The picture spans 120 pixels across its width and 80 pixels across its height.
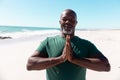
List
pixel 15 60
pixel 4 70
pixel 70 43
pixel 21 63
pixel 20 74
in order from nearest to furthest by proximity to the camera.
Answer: pixel 70 43
pixel 20 74
pixel 4 70
pixel 21 63
pixel 15 60

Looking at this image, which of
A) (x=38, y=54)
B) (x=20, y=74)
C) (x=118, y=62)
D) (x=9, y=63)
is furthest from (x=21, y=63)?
(x=38, y=54)

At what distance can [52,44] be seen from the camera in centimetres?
266

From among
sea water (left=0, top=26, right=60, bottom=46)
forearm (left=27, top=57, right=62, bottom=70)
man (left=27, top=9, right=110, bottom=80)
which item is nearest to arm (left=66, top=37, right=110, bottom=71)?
man (left=27, top=9, right=110, bottom=80)

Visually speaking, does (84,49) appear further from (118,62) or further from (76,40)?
(118,62)

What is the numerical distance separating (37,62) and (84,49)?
1.43 feet

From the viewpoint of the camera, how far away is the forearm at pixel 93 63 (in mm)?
2480

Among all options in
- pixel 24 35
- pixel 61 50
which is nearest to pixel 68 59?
pixel 61 50

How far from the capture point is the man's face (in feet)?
8.46

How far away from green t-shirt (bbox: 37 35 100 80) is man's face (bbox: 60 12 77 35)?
10 cm

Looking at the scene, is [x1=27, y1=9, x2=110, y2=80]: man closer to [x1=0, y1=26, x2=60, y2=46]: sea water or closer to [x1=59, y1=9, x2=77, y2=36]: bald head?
[x1=59, y1=9, x2=77, y2=36]: bald head

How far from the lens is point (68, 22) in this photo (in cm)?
258

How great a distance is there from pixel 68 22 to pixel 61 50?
0.85 ft

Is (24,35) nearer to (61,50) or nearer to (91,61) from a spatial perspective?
(61,50)

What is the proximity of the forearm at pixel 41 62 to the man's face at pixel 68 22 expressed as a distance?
0.28 metres
